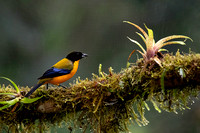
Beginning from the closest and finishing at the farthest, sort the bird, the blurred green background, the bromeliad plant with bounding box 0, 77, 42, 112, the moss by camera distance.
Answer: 1. the moss
2. the bromeliad plant with bounding box 0, 77, 42, 112
3. the bird
4. the blurred green background

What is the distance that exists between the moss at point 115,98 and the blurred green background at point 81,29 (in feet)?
17.0

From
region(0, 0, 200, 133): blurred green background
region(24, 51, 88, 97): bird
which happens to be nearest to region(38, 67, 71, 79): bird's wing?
region(24, 51, 88, 97): bird

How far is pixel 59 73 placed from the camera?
326cm

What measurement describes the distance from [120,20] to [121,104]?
8.61m

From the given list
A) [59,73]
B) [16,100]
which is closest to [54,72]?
[59,73]

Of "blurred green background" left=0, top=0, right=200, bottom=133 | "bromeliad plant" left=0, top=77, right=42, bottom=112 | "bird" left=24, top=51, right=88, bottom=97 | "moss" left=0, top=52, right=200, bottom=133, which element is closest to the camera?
"moss" left=0, top=52, right=200, bottom=133

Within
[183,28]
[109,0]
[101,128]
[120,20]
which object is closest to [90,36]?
[120,20]

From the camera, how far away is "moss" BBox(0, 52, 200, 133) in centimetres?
223

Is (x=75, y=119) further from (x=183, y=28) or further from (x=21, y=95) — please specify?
(x=183, y=28)

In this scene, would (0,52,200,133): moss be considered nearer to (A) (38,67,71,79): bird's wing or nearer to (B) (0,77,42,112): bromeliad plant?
(B) (0,77,42,112): bromeliad plant

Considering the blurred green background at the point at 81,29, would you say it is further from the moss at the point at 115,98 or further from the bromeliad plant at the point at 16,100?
the bromeliad plant at the point at 16,100

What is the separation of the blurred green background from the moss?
17.0 ft

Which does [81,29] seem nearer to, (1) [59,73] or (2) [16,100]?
(1) [59,73]

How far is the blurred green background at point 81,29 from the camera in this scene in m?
8.80
